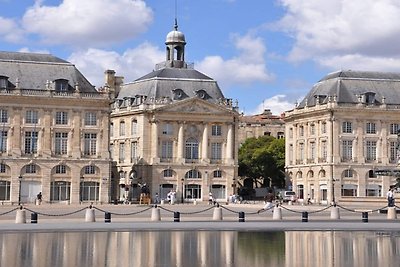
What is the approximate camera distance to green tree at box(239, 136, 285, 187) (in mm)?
118812

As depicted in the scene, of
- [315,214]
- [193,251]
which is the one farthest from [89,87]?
[193,251]

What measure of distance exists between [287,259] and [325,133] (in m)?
81.1

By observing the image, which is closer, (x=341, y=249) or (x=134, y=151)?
(x=341, y=249)

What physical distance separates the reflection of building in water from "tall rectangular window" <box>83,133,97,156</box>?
189 feet

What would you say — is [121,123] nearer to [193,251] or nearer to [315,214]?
[315,214]

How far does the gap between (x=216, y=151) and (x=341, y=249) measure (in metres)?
76.8

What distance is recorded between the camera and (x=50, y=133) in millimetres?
92312

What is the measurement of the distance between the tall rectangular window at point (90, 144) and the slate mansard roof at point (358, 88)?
→ 95.6 ft

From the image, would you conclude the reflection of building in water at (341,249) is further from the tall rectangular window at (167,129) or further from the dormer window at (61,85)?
the tall rectangular window at (167,129)

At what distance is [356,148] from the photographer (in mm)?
104438

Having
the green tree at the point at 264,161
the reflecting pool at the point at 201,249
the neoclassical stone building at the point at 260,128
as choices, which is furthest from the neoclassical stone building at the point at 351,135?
the reflecting pool at the point at 201,249

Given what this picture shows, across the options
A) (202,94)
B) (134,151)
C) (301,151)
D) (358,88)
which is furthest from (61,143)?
(358,88)

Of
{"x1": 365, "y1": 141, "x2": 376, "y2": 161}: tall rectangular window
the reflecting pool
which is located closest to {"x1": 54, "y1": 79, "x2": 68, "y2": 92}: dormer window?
{"x1": 365, "y1": 141, "x2": 376, "y2": 161}: tall rectangular window

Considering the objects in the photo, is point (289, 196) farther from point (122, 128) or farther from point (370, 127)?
point (122, 128)
